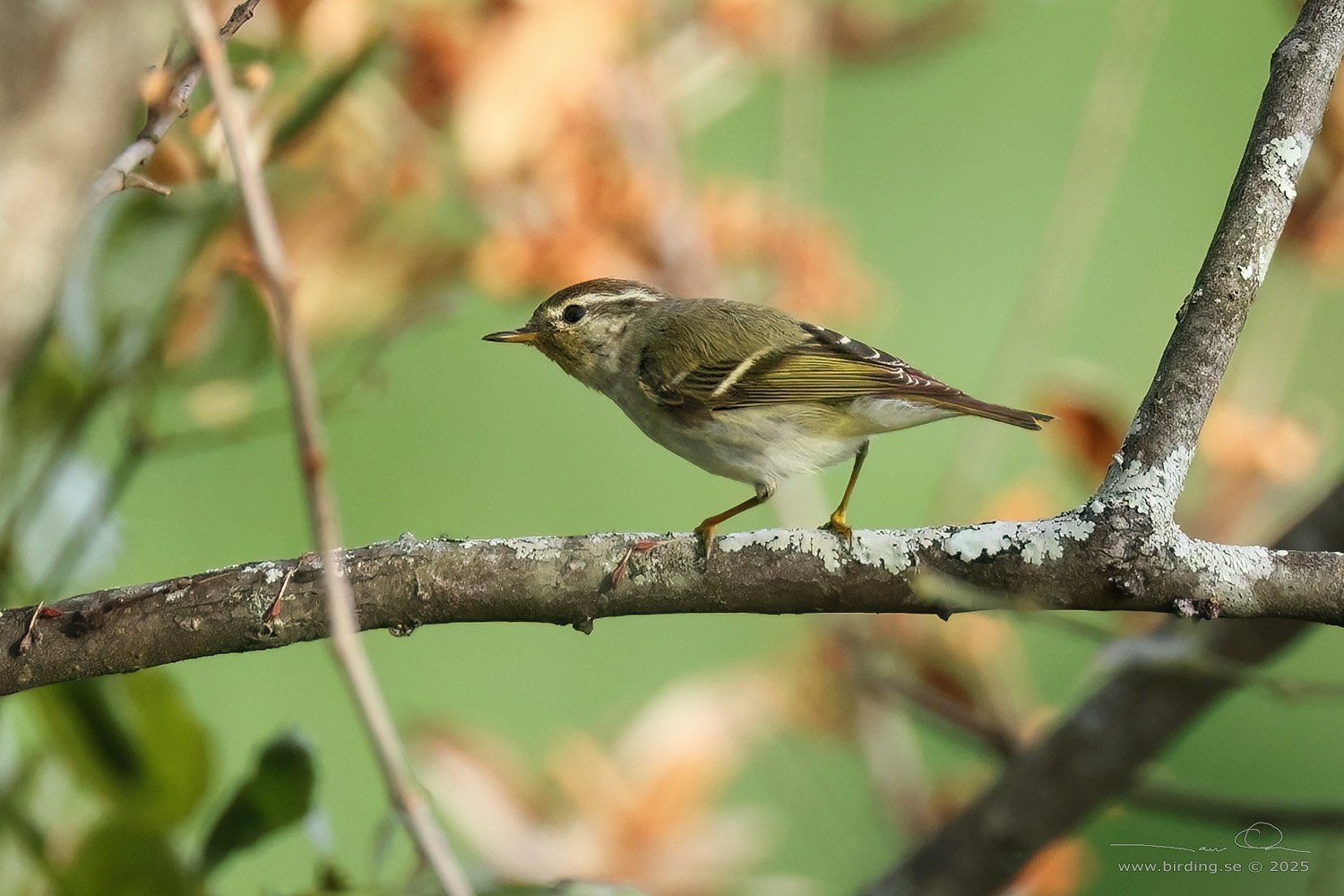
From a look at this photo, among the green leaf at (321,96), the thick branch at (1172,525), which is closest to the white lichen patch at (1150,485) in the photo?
the thick branch at (1172,525)

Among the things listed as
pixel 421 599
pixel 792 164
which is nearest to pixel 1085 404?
pixel 792 164

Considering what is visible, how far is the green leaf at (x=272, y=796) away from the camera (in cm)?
59

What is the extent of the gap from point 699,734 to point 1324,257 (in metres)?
0.58

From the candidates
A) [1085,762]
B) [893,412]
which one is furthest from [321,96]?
[1085,762]

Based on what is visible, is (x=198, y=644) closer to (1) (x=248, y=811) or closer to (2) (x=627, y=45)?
(1) (x=248, y=811)

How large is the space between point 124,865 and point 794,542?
364mm

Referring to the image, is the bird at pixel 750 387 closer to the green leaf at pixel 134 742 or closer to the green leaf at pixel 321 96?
the green leaf at pixel 321 96

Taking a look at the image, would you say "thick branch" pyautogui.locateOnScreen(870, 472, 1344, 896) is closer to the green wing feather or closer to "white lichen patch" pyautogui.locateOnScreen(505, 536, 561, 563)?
the green wing feather

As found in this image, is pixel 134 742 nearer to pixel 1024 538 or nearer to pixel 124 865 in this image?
pixel 124 865

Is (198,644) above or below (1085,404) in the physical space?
below

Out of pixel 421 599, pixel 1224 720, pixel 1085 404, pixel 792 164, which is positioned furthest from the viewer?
pixel 1224 720

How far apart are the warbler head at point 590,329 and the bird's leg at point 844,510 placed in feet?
0.65

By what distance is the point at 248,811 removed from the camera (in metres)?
0.60

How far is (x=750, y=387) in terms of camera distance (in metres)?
0.80
